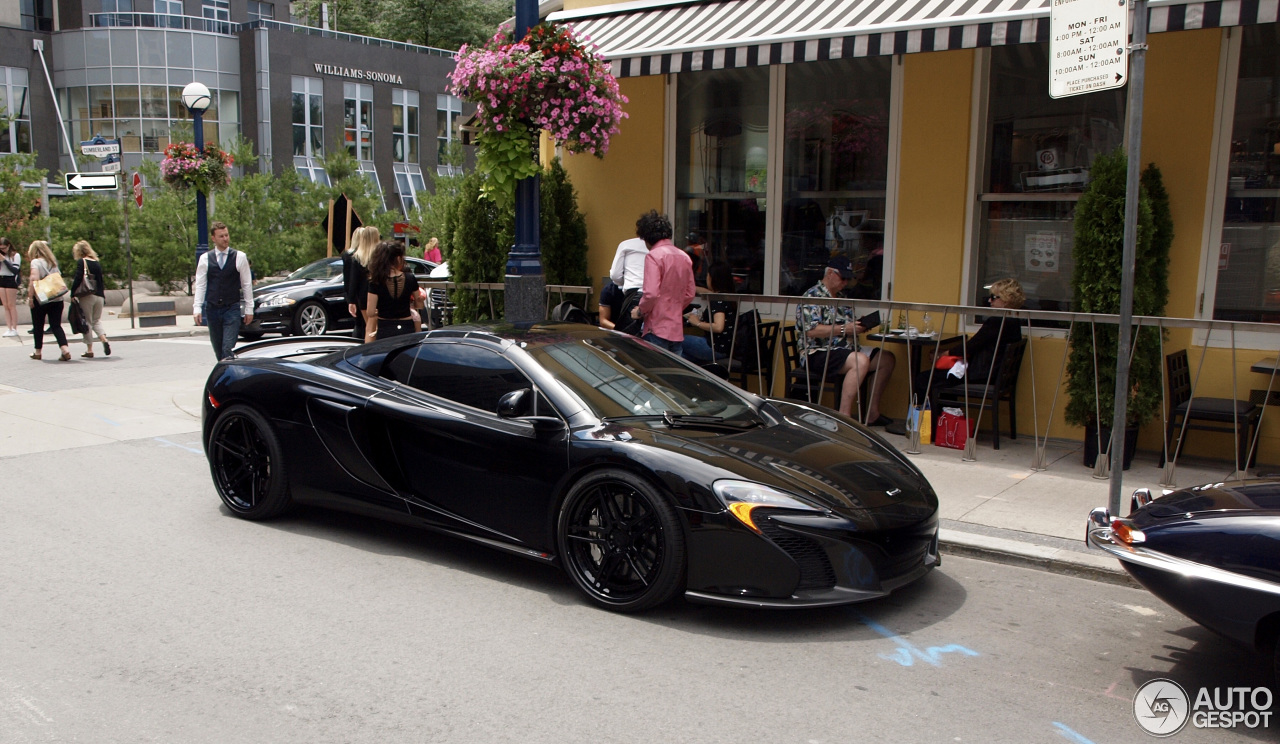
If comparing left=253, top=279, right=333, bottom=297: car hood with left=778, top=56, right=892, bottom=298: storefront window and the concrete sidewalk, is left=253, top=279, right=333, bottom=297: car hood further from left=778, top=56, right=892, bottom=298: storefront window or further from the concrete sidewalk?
the concrete sidewalk

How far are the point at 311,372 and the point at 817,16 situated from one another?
4970 millimetres

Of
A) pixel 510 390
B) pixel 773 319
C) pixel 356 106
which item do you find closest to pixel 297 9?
pixel 356 106

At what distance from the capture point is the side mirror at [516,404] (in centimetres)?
508

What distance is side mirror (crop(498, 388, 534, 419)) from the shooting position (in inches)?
200

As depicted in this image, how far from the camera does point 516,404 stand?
5094 millimetres

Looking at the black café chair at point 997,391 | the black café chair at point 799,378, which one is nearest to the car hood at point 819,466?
the black café chair at point 997,391

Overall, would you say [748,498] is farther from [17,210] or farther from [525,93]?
[17,210]

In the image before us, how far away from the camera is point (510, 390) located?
5410mm

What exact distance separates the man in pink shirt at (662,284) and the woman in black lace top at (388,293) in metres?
2.17

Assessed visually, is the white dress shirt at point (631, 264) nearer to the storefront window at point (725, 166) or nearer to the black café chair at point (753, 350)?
the black café chair at point (753, 350)

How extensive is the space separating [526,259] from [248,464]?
3024 millimetres

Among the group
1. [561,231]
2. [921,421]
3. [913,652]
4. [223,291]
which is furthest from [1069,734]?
[223,291]

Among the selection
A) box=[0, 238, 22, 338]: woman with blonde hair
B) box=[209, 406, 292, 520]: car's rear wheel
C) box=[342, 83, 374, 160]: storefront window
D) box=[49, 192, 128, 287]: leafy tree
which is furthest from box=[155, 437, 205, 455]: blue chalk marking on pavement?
box=[342, 83, 374, 160]: storefront window

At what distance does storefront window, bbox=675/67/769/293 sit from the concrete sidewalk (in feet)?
9.37
